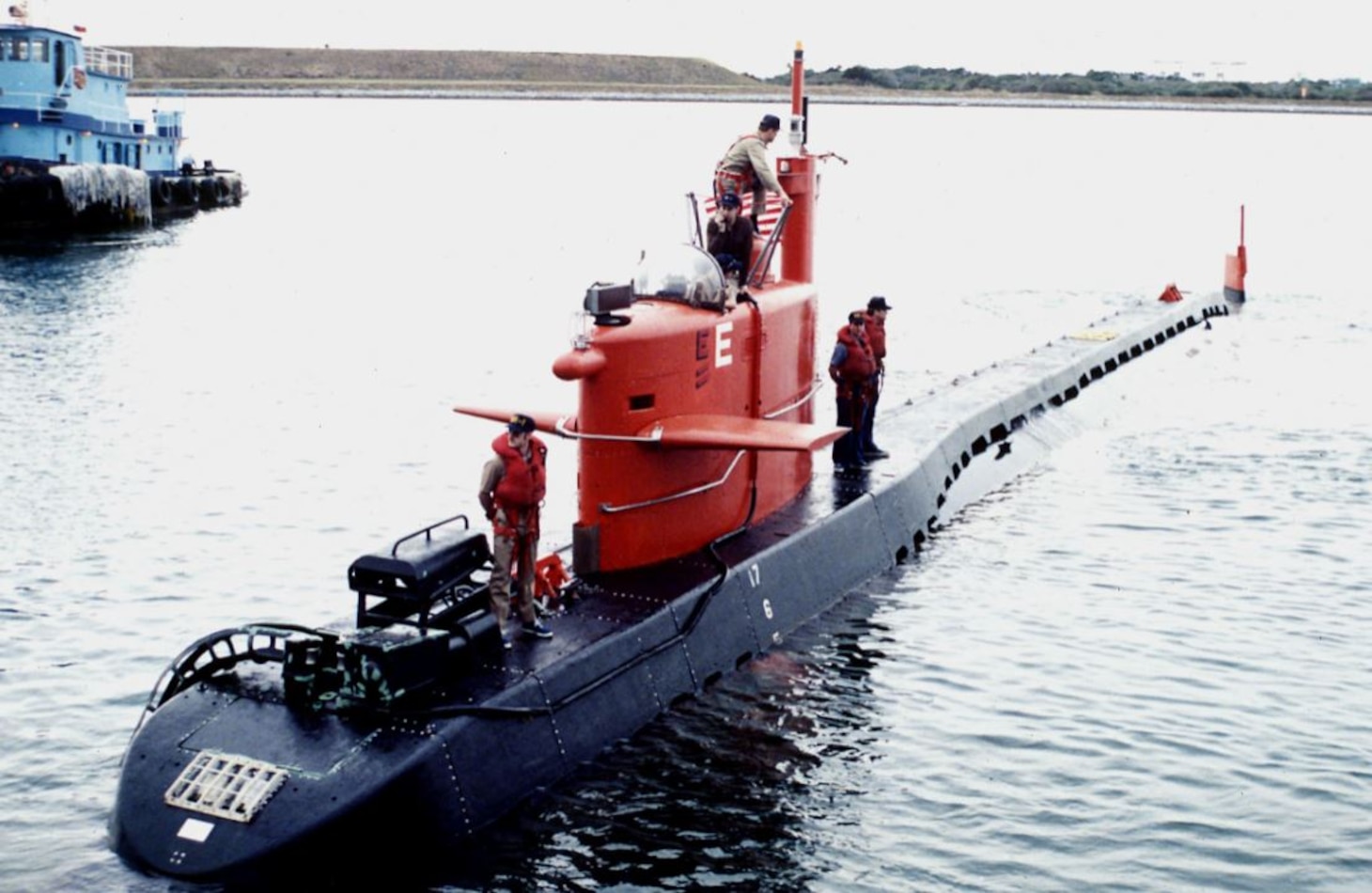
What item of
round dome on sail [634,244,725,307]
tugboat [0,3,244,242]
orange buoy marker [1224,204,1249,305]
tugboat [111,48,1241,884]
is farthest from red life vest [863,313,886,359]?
tugboat [0,3,244,242]

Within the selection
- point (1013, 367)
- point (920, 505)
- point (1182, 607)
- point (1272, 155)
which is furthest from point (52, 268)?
point (1272, 155)

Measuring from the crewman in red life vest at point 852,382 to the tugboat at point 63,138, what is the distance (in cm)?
4975

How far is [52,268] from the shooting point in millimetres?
55531

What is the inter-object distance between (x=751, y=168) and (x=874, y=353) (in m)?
4.35

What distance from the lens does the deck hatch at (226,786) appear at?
464 inches

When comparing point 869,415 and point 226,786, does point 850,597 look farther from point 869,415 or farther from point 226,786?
point 226,786

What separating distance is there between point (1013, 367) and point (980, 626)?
13.6 m

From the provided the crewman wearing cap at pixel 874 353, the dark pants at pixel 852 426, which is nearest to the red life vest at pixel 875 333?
the crewman wearing cap at pixel 874 353

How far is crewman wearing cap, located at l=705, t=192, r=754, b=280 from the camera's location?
1830 cm

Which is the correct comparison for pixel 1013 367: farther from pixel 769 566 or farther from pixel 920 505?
pixel 769 566

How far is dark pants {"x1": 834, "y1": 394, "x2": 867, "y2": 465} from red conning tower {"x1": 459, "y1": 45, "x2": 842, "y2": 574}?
2.71 m

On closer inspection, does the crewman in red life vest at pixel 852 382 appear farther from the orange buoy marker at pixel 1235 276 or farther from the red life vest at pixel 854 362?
the orange buoy marker at pixel 1235 276

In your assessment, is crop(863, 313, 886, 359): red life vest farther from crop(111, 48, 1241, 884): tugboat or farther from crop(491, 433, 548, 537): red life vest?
crop(491, 433, 548, 537): red life vest

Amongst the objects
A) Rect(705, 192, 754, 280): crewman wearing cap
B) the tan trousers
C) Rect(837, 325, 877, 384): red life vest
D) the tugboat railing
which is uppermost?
Answer: the tugboat railing
